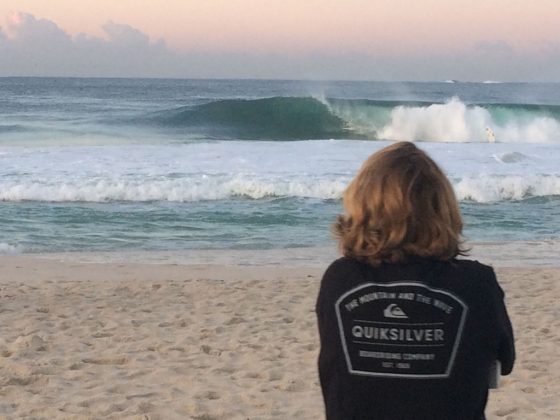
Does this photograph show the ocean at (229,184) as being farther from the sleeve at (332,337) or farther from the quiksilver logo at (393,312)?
the quiksilver logo at (393,312)

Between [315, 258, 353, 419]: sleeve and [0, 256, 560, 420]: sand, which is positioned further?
[0, 256, 560, 420]: sand

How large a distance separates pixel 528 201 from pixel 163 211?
20.3 feet

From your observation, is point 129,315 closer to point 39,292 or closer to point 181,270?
point 39,292

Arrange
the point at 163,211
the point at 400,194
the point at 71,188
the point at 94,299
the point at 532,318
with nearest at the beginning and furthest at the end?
the point at 400,194, the point at 532,318, the point at 94,299, the point at 163,211, the point at 71,188

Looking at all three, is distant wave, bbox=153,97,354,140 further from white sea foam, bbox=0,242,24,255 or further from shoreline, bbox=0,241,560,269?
white sea foam, bbox=0,242,24,255

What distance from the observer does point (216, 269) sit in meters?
8.91

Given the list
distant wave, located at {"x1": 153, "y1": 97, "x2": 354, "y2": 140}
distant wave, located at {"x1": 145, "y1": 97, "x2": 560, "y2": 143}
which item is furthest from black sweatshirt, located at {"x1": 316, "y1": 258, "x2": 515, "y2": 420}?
distant wave, located at {"x1": 153, "y1": 97, "x2": 354, "y2": 140}

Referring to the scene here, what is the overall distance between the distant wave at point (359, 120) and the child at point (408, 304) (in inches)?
1065

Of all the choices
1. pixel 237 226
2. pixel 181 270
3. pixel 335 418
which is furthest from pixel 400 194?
pixel 237 226

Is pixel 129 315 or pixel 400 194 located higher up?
pixel 400 194

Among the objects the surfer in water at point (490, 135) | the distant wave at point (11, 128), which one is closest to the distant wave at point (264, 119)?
the surfer in water at point (490, 135)

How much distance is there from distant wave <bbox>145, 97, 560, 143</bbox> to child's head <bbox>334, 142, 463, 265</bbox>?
88.7ft

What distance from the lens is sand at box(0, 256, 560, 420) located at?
454 centimetres

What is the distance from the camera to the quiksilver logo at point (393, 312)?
1.73m
